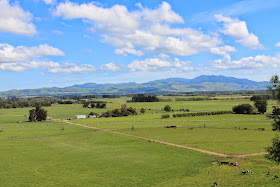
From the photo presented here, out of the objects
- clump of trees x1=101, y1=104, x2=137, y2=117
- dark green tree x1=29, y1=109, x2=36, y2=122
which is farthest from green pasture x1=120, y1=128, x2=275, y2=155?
dark green tree x1=29, y1=109, x2=36, y2=122

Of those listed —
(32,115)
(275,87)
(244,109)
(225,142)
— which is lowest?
(225,142)

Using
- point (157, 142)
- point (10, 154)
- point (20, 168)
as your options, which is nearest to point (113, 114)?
point (157, 142)

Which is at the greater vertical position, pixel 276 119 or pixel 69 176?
pixel 276 119

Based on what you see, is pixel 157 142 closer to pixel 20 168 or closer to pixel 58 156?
pixel 58 156

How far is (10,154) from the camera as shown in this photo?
61.2 metres

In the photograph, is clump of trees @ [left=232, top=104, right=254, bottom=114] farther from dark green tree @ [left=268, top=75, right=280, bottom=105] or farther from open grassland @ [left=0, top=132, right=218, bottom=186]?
dark green tree @ [left=268, top=75, right=280, bottom=105]

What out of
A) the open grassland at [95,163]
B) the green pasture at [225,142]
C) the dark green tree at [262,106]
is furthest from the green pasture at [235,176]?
the dark green tree at [262,106]

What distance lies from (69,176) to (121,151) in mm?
20704

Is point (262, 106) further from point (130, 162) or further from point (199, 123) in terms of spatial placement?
point (130, 162)

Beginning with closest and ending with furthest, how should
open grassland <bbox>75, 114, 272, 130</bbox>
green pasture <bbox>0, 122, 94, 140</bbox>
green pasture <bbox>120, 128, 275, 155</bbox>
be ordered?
green pasture <bbox>120, 128, 275, 155</bbox>
green pasture <bbox>0, 122, 94, 140</bbox>
open grassland <bbox>75, 114, 272, 130</bbox>

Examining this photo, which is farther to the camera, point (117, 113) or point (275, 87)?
point (117, 113)

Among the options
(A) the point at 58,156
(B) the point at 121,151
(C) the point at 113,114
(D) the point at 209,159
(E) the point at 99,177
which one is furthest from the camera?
(C) the point at 113,114

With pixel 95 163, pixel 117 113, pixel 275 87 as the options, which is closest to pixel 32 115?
pixel 117 113

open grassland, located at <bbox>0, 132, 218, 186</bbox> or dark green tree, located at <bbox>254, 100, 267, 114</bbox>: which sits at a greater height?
dark green tree, located at <bbox>254, 100, 267, 114</bbox>
